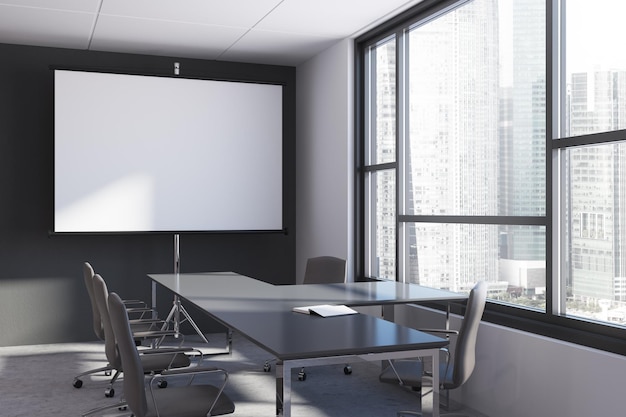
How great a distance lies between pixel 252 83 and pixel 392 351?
4.84 metres

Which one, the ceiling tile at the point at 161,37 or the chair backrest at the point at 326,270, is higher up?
the ceiling tile at the point at 161,37

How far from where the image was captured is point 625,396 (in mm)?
3516

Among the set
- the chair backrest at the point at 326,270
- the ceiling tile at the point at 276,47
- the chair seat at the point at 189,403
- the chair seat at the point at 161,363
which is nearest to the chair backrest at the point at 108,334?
the chair seat at the point at 161,363

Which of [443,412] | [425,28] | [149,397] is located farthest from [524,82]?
[149,397]

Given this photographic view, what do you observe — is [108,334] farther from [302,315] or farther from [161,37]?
[161,37]

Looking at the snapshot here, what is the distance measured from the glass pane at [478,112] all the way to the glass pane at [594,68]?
0.23m

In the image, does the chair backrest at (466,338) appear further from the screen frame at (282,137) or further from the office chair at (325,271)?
the screen frame at (282,137)

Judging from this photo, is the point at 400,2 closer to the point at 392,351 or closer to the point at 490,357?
the point at 490,357

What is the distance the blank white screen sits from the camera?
6680 mm

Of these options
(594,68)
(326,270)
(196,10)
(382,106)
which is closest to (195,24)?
(196,10)

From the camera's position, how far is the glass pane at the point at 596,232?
3766 millimetres

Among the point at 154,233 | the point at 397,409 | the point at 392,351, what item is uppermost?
the point at 154,233

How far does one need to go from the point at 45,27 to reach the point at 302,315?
413 cm

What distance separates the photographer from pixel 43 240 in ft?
22.9
